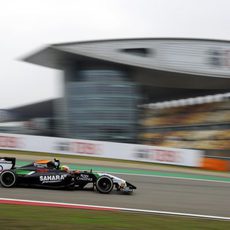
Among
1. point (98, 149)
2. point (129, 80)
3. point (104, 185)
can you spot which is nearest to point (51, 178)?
point (104, 185)

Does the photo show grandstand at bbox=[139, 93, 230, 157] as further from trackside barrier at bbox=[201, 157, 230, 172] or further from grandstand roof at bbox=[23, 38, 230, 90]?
trackside barrier at bbox=[201, 157, 230, 172]

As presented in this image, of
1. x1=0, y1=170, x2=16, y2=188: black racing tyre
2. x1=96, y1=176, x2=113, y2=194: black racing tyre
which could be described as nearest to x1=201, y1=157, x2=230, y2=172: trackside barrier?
x1=96, y1=176, x2=113, y2=194: black racing tyre

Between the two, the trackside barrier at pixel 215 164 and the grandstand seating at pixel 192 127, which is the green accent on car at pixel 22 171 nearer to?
the trackside barrier at pixel 215 164

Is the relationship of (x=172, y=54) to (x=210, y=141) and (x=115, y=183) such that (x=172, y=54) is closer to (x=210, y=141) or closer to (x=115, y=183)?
(x=210, y=141)

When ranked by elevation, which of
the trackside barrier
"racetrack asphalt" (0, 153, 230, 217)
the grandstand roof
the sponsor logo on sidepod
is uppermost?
the grandstand roof

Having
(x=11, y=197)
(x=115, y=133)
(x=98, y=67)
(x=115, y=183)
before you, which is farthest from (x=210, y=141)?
(x=11, y=197)

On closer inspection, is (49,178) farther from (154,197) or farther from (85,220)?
(85,220)

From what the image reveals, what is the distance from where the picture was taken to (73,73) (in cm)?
3481

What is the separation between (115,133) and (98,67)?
5.57 m

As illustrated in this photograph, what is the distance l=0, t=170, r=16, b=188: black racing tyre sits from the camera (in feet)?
31.0

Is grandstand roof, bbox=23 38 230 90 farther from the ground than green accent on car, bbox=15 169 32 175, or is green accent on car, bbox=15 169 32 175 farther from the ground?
grandstand roof, bbox=23 38 230 90

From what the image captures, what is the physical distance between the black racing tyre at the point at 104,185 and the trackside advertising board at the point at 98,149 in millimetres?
10877

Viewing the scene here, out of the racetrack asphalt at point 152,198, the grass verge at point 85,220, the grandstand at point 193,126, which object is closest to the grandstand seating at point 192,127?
the grandstand at point 193,126

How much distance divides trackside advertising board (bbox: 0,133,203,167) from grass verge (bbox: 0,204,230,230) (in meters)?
13.3
